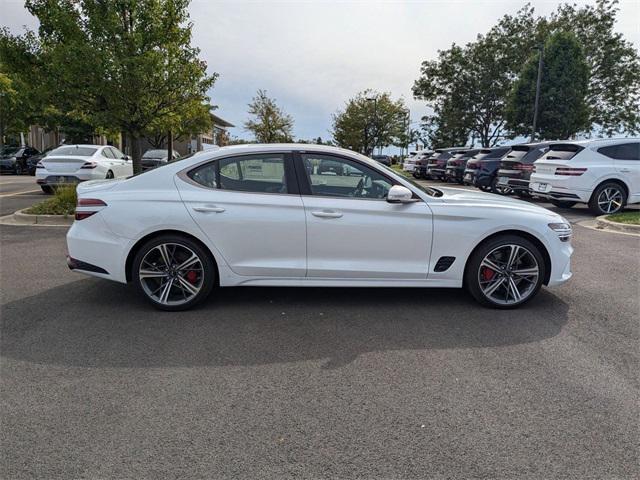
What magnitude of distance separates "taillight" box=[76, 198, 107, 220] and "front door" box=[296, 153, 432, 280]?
1.90 metres

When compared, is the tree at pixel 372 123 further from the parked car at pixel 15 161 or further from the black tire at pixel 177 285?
the black tire at pixel 177 285

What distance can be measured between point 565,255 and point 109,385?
4.16m

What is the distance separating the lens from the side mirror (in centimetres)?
426

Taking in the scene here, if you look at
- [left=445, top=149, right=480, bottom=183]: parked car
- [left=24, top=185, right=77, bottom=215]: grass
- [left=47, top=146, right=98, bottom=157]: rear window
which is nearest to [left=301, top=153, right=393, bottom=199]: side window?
[left=24, top=185, right=77, bottom=215]: grass

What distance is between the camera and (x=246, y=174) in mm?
4484

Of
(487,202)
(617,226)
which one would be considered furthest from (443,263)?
(617,226)

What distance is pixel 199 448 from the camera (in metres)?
2.43

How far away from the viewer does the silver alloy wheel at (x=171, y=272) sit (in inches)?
172

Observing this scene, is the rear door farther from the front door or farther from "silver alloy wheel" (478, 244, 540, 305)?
"silver alloy wheel" (478, 244, 540, 305)

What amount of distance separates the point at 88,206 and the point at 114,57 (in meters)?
7.66

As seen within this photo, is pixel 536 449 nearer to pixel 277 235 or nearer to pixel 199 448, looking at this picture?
pixel 199 448

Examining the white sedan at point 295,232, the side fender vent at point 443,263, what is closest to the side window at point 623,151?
the white sedan at point 295,232

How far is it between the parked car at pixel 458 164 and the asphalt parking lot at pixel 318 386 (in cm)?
1538

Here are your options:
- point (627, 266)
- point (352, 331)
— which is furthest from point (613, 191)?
point (352, 331)
